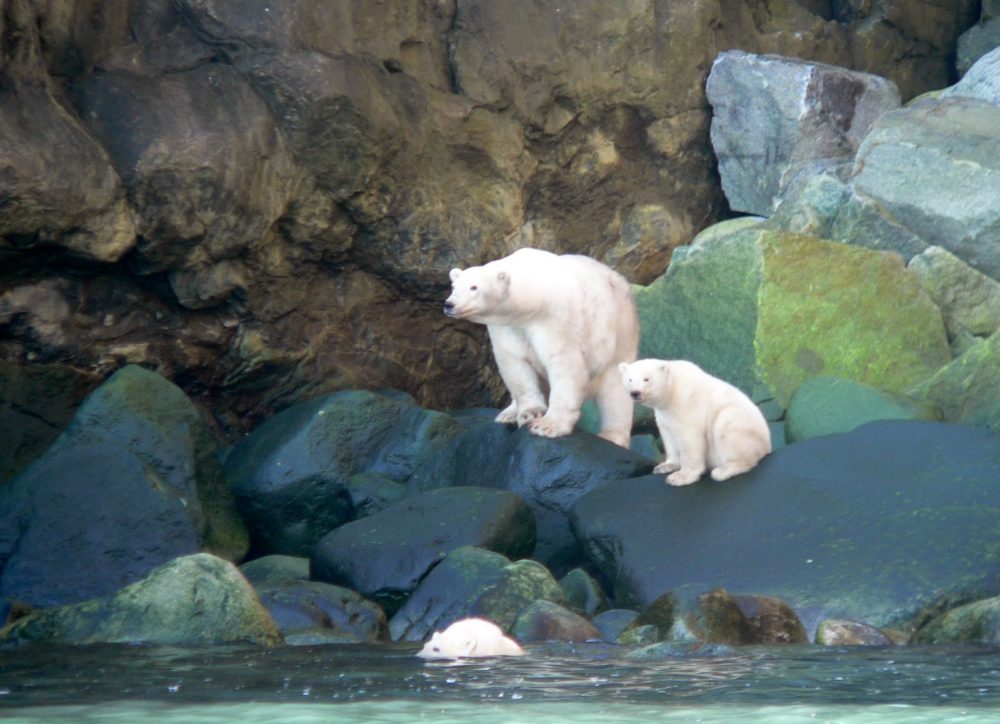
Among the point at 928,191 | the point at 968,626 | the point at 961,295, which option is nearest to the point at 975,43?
the point at 928,191

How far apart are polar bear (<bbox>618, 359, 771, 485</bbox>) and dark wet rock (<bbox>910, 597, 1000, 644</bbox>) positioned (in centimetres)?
178

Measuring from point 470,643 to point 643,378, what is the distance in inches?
96.0

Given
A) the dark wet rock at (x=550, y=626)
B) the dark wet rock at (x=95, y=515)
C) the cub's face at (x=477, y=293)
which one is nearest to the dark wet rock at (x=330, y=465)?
the dark wet rock at (x=95, y=515)

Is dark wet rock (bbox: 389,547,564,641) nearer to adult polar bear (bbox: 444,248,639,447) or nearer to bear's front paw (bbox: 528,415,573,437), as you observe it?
bear's front paw (bbox: 528,415,573,437)

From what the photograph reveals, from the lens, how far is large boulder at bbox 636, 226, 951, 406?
10.6 metres

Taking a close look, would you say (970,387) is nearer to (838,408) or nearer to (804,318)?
(838,408)

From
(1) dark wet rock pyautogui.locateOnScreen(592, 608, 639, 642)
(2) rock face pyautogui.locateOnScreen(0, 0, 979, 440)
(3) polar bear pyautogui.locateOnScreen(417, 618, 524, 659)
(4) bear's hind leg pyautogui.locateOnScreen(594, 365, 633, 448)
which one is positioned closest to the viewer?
(3) polar bear pyautogui.locateOnScreen(417, 618, 524, 659)

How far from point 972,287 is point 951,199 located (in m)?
0.98

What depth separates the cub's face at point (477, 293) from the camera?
28.1ft

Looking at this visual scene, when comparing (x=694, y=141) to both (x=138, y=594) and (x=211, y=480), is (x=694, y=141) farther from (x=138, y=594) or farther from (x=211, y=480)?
(x=138, y=594)

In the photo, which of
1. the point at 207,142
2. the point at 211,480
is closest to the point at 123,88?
the point at 207,142

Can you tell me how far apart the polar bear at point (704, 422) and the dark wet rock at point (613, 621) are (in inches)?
45.4

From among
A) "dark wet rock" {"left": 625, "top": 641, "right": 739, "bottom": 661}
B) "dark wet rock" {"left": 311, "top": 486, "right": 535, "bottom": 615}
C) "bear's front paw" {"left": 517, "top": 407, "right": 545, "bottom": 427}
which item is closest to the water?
"dark wet rock" {"left": 625, "top": 641, "right": 739, "bottom": 661}

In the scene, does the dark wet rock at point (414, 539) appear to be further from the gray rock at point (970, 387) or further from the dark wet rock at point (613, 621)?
the gray rock at point (970, 387)
